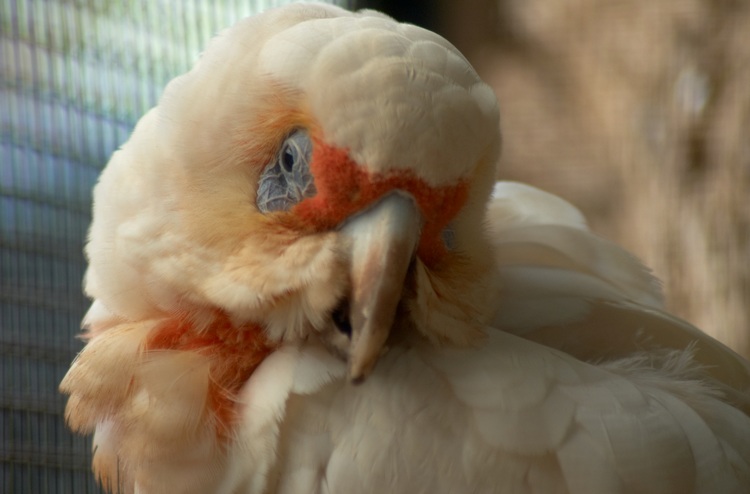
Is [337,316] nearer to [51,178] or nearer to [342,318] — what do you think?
[342,318]

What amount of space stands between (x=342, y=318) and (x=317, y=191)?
14 centimetres

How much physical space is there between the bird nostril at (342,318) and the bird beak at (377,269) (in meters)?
0.01

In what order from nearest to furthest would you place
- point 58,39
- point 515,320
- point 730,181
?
point 515,320, point 58,39, point 730,181

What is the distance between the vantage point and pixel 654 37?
7.77 ft

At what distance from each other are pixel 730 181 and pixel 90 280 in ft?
5.89

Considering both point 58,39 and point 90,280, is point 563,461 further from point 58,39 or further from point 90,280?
point 58,39

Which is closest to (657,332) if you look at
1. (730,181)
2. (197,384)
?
(197,384)

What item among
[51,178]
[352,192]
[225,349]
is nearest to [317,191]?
[352,192]

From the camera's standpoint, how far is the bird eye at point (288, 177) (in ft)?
2.97

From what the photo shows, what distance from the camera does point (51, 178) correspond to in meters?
1.60

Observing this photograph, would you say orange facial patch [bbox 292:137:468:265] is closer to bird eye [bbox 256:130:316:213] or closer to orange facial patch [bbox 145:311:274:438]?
bird eye [bbox 256:130:316:213]

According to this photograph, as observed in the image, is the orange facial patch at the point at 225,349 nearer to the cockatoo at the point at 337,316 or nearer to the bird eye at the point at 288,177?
the cockatoo at the point at 337,316

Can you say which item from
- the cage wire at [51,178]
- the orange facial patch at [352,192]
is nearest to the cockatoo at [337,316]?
the orange facial patch at [352,192]

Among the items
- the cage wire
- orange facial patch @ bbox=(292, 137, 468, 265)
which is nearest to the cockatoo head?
orange facial patch @ bbox=(292, 137, 468, 265)
